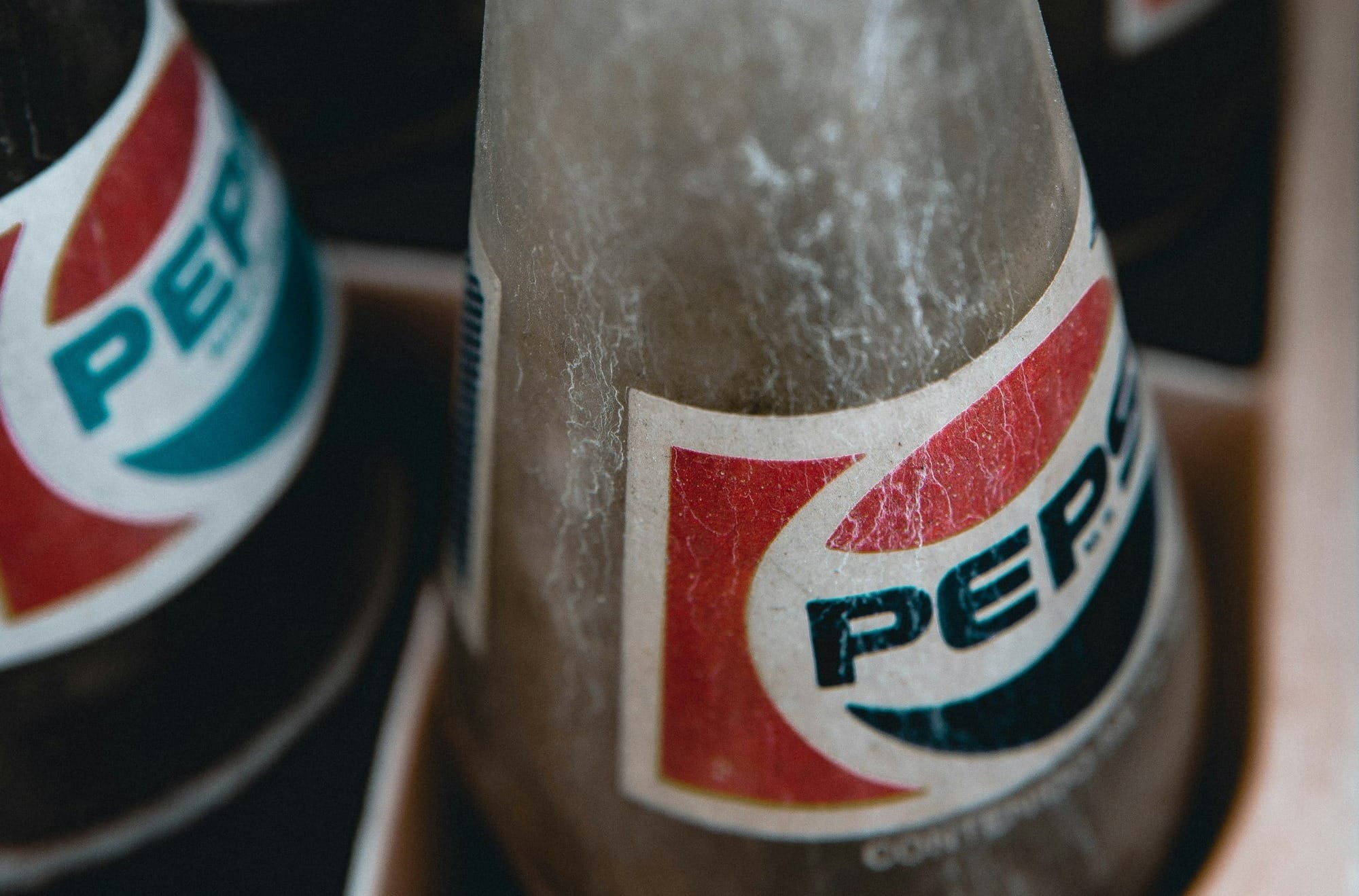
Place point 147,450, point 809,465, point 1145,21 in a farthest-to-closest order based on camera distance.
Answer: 1. point 1145,21
2. point 147,450
3. point 809,465

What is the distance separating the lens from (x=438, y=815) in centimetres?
50

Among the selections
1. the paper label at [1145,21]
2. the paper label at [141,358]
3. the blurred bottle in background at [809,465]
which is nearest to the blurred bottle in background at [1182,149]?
the paper label at [1145,21]

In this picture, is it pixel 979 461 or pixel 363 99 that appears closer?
pixel 979 461

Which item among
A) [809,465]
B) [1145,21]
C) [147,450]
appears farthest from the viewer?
[1145,21]

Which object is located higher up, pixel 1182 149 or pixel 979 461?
pixel 979 461

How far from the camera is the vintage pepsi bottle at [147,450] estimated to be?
39 centimetres

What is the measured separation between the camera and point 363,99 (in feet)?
2.25

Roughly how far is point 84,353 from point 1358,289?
51cm

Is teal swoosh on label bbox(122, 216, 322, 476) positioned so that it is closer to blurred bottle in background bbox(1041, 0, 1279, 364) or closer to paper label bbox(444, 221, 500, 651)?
paper label bbox(444, 221, 500, 651)

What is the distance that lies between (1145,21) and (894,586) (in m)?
0.37

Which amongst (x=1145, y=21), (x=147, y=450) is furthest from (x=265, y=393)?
(x=1145, y=21)

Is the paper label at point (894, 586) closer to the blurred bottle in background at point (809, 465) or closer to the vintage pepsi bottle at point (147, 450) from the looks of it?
the blurred bottle in background at point (809, 465)

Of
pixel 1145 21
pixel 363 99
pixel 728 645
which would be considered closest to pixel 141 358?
pixel 728 645

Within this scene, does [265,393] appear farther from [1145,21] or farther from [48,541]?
[1145,21]
